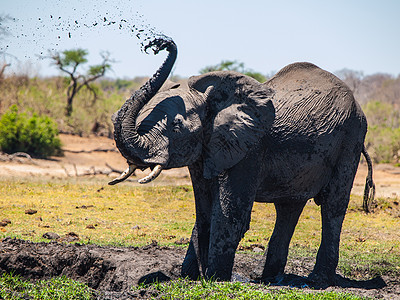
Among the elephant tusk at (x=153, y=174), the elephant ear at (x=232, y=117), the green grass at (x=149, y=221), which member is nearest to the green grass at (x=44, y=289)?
the elephant tusk at (x=153, y=174)

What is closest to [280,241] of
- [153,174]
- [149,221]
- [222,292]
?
[222,292]

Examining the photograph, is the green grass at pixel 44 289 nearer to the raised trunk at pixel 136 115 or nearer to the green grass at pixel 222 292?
the green grass at pixel 222 292

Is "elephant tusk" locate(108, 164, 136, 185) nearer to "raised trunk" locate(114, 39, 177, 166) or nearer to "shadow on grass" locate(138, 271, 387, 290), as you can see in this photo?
"raised trunk" locate(114, 39, 177, 166)

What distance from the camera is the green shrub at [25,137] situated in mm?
18641

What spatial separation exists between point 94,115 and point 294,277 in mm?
22963

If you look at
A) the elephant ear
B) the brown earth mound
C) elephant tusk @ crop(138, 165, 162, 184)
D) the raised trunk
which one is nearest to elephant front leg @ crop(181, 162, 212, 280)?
the brown earth mound

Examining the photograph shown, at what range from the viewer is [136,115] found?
4.89 meters

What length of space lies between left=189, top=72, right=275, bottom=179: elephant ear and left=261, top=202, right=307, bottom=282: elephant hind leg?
1650mm

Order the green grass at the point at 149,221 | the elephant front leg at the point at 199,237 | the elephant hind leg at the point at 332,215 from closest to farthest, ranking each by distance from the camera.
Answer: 1. the elephant front leg at the point at 199,237
2. the elephant hind leg at the point at 332,215
3. the green grass at the point at 149,221

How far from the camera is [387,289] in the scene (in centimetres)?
666

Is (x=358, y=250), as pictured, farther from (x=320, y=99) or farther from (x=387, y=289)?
(x=320, y=99)

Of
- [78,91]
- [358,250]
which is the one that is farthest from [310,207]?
[78,91]

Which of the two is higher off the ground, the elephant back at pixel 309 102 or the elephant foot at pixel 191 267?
the elephant back at pixel 309 102

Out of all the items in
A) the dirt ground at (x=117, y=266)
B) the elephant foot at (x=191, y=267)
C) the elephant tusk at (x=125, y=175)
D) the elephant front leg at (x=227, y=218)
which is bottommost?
the dirt ground at (x=117, y=266)
